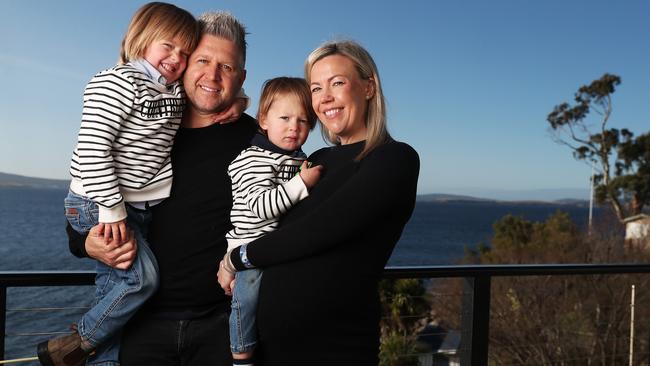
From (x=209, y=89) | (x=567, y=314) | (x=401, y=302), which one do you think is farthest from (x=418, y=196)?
(x=209, y=89)

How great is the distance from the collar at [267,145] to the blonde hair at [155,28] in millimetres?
298

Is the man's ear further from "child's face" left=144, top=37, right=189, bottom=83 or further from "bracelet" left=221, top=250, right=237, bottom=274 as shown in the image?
"bracelet" left=221, top=250, right=237, bottom=274

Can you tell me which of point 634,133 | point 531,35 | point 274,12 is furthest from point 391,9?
point 634,133

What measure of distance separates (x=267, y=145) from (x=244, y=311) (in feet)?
1.43

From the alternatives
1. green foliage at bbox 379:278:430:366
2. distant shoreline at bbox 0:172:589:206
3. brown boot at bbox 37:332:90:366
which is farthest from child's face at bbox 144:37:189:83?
distant shoreline at bbox 0:172:589:206

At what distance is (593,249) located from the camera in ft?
82.6

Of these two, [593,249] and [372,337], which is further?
[593,249]

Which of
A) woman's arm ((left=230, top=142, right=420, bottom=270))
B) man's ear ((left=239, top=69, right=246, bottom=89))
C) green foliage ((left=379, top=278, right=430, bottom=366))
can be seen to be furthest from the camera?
green foliage ((left=379, top=278, right=430, bottom=366))

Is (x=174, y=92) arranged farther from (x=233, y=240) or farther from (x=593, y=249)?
(x=593, y=249)

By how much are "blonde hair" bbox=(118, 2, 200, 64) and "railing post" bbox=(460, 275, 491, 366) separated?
1.45 m

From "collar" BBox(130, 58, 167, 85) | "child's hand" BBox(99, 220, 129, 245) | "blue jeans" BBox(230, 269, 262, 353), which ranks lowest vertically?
"blue jeans" BBox(230, 269, 262, 353)

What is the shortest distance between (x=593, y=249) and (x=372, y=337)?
2634 centimetres

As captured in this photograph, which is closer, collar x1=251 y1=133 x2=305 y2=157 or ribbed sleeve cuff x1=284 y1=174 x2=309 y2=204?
ribbed sleeve cuff x1=284 y1=174 x2=309 y2=204

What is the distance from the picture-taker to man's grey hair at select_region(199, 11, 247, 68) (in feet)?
5.27
